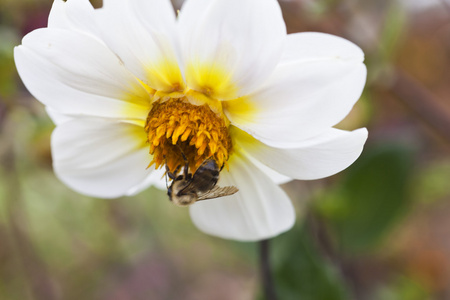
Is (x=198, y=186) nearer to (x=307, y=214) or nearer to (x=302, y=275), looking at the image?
(x=302, y=275)

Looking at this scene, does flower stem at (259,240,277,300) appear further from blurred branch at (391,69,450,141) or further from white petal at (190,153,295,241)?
blurred branch at (391,69,450,141)

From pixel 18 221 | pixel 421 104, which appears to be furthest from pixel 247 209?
pixel 18 221

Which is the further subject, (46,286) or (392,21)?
(46,286)

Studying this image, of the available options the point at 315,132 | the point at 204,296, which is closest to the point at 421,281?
the point at 204,296

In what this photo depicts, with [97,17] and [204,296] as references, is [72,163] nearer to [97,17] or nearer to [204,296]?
[97,17]

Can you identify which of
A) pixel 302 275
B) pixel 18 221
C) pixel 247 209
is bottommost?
pixel 18 221

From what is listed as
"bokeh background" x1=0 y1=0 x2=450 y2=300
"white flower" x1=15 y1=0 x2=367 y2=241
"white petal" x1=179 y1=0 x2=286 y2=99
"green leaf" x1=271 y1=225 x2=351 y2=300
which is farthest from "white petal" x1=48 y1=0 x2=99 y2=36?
"green leaf" x1=271 y1=225 x2=351 y2=300
